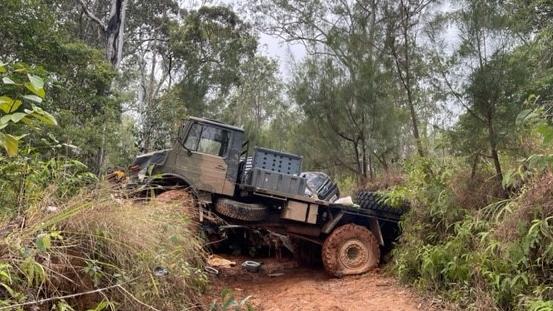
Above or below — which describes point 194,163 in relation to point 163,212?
above

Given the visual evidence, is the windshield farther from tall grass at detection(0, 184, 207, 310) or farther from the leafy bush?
tall grass at detection(0, 184, 207, 310)

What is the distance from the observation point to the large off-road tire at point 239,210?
24.9 ft

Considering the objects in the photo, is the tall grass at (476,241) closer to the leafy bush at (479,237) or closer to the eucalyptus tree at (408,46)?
the leafy bush at (479,237)

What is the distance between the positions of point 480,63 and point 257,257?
6156mm

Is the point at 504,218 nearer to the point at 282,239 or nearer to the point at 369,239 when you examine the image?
the point at 369,239

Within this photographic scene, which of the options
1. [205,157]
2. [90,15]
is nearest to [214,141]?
[205,157]

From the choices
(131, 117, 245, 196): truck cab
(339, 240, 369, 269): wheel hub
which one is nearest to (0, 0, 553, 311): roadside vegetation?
(339, 240, 369, 269): wheel hub

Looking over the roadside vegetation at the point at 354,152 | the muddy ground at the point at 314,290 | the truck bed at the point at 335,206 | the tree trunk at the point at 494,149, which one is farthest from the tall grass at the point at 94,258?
the tree trunk at the point at 494,149

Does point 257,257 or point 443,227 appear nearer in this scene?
point 443,227

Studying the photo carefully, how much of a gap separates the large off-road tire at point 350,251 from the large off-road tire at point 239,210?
1.24 metres

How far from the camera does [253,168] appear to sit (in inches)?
308

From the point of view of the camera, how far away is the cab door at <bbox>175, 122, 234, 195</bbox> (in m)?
7.87

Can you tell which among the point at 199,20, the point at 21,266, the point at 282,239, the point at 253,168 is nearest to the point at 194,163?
the point at 253,168

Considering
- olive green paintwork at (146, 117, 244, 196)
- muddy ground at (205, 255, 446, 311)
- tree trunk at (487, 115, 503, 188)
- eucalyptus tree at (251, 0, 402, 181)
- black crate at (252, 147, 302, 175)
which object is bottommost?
muddy ground at (205, 255, 446, 311)
